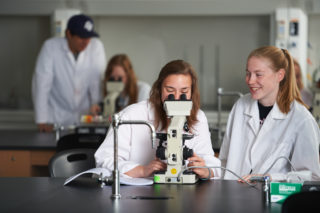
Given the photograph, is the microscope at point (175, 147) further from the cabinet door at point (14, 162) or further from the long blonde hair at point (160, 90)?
the cabinet door at point (14, 162)

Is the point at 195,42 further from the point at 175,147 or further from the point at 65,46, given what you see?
the point at 175,147

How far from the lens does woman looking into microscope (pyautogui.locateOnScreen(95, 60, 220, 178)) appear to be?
2.52m

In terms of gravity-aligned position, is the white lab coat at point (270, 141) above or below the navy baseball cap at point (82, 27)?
below

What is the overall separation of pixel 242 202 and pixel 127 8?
13.2 ft

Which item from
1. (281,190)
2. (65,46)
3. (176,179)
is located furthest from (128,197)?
(65,46)

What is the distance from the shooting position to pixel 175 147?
2.25m

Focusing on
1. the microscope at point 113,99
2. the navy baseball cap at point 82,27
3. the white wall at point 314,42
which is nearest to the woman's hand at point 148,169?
the microscope at point 113,99

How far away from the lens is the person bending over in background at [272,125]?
2.68m

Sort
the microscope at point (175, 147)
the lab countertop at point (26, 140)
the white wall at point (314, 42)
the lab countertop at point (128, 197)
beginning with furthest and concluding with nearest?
the white wall at point (314, 42), the lab countertop at point (26, 140), the microscope at point (175, 147), the lab countertop at point (128, 197)

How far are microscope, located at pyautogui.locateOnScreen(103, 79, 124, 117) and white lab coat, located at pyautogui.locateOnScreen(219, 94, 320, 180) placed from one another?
4.94 ft

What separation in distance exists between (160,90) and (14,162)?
5.35ft

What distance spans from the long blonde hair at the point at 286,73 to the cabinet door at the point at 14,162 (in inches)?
72.8

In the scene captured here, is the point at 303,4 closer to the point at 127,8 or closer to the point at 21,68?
the point at 127,8

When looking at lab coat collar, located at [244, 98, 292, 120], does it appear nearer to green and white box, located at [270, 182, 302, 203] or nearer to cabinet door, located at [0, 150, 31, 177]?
green and white box, located at [270, 182, 302, 203]
